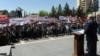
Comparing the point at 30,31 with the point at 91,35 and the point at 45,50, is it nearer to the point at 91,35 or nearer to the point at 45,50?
the point at 45,50

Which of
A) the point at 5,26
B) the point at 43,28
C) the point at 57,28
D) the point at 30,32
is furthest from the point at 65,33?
the point at 5,26

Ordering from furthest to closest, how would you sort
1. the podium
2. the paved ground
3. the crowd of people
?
the crowd of people → the paved ground → the podium

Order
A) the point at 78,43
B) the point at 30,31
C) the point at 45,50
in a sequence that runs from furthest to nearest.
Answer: the point at 30,31, the point at 45,50, the point at 78,43

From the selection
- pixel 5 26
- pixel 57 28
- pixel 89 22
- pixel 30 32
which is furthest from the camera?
pixel 57 28

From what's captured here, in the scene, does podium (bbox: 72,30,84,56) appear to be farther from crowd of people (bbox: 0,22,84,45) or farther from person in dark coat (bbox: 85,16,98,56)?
crowd of people (bbox: 0,22,84,45)

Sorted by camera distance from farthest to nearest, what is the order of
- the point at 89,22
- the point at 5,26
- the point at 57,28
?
1. the point at 57,28
2. the point at 5,26
3. the point at 89,22

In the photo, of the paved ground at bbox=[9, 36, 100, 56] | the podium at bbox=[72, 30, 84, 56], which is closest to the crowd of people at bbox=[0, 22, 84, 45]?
the paved ground at bbox=[9, 36, 100, 56]

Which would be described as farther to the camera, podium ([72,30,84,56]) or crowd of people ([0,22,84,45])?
crowd of people ([0,22,84,45])

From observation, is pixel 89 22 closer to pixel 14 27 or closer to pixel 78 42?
pixel 78 42

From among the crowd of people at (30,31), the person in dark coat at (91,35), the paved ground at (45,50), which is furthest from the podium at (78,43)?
the crowd of people at (30,31)

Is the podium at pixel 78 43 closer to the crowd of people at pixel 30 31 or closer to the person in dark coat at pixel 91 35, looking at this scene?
the person in dark coat at pixel 91 35

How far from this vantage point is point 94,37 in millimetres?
9727

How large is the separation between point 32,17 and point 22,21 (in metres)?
2.34

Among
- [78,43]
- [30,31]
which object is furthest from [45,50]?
[30,31]
